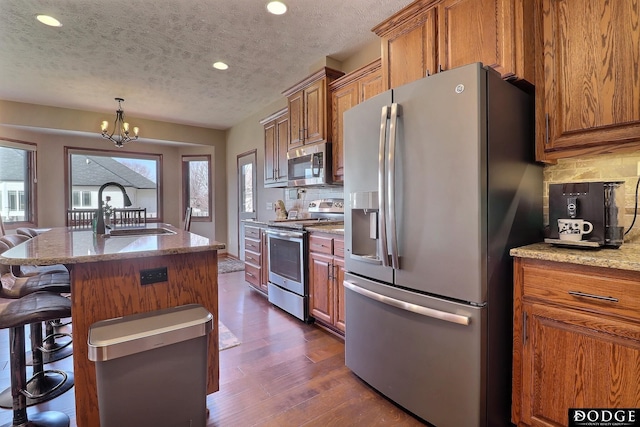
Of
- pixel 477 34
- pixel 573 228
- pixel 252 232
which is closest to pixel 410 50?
pixel 477 34

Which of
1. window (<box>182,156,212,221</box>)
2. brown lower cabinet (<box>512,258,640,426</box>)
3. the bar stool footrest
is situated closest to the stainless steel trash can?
the bar stool footrest

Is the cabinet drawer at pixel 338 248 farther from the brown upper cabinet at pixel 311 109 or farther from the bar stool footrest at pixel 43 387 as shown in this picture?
the bar stool footrest at pixel 43 387

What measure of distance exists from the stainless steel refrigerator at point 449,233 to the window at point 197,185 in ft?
18.1

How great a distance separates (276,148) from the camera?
163 inches

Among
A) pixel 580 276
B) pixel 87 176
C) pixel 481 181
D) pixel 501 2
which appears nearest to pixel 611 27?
pixel 501 2

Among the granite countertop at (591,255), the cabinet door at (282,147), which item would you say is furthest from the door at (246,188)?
the granite countertop at (591,255)

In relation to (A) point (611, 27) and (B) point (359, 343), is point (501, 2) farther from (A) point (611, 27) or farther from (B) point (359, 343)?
(B) point (359, 343)

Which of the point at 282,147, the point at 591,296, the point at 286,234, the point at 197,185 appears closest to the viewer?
the point at 591,296

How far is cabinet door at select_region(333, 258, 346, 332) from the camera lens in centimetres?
247

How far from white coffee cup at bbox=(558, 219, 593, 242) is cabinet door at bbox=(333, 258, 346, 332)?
56.6 inches

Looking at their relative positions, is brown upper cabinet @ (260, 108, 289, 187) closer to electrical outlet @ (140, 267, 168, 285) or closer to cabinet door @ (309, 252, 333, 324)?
cabinet door @ (309, 252, 333, 324)

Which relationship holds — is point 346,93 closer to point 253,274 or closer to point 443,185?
point 443,185

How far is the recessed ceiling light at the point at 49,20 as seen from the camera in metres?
2.61

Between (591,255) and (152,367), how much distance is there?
1.91 metres
